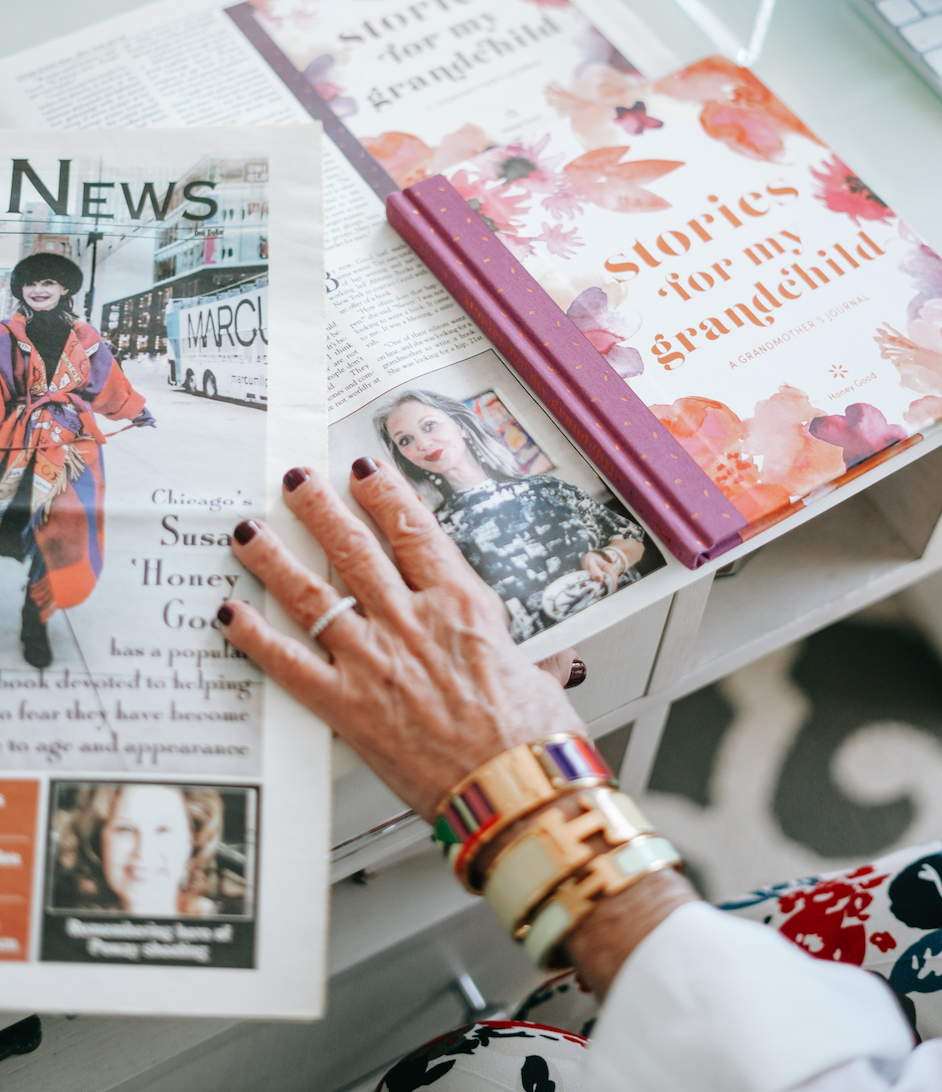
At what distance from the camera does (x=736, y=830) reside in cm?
93

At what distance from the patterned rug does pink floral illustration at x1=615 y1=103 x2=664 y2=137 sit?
63 cm

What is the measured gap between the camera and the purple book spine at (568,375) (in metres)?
0.45

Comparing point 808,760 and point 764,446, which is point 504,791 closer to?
point 764,446

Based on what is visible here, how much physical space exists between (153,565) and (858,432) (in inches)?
14.4

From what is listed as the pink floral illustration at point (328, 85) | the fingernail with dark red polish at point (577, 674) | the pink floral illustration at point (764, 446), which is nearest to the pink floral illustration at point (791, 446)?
the pink floral illustration at point (764, 446)

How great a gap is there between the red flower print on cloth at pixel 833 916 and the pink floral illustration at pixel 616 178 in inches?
16.9

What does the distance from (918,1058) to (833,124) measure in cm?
60

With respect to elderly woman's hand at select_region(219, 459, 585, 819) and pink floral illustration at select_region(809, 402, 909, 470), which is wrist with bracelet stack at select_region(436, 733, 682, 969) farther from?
pink floral illustration at select_region(809, 402, 909, 470)

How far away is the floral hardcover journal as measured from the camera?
46 cm

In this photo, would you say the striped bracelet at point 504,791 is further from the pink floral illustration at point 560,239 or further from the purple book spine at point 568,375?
the pink floral illustration at point 560,239

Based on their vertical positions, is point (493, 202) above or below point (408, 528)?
above

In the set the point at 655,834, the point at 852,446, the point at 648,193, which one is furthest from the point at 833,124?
the point at 655,834

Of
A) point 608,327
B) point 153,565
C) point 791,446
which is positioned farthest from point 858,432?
point 153,565

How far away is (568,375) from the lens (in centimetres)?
48
